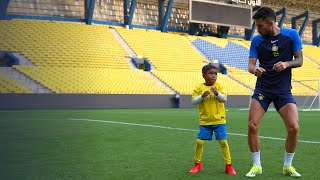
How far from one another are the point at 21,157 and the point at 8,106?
19.3 m

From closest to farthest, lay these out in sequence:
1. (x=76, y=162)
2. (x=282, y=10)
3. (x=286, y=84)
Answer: (x=286, y=84) < (x=76, y=162) < (x=282, y=10)

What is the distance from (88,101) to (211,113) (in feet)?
68.6

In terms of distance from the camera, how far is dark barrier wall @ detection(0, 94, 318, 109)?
2419 centimetres

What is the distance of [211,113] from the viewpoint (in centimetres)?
504

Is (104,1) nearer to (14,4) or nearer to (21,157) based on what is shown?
(21,157)

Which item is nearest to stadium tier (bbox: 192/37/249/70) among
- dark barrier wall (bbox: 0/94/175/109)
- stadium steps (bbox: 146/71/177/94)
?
stadium steps (bbox: 146/71/177/94)

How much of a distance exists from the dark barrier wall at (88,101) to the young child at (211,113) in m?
18.4

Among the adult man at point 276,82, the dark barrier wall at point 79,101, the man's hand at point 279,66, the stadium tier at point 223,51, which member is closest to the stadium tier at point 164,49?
the stadium tier at point 223,51

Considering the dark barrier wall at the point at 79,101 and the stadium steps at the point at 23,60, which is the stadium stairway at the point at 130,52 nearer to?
the dark barrier wall at the point at 79,101

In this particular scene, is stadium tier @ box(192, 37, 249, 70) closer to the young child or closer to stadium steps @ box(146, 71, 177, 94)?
stadium steps @ box(146, 71, 177, 94)


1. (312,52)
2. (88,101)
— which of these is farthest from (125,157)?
(312,52)

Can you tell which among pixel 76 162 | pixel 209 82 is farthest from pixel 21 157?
pixel 209 82

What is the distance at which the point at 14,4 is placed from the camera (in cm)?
228

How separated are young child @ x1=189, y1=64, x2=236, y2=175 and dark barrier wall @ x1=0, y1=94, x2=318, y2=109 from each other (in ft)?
60.3
